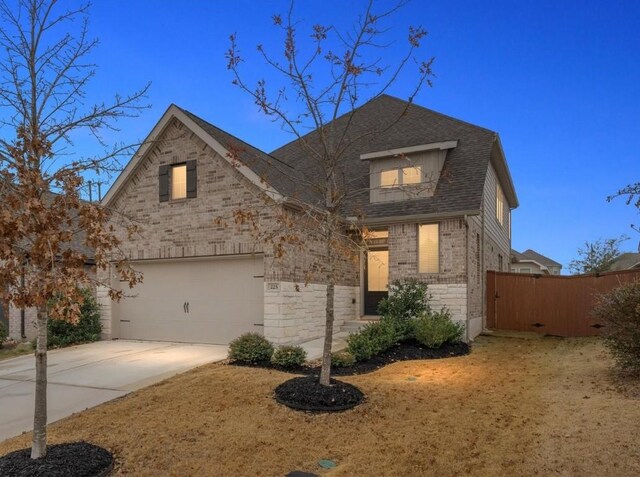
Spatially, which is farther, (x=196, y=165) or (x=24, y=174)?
(x=196, y=165)

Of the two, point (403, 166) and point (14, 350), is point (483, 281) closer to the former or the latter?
point (403, 166)

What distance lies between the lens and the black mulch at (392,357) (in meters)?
9.10

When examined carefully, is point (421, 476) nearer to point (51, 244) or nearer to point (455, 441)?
point (455, 441)

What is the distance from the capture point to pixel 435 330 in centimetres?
1106

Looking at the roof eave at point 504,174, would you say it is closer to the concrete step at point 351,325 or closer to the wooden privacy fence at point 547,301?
the wooden privacy fence at point 547,301

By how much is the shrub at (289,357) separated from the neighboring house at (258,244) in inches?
76.7

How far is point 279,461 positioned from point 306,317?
24.1ft

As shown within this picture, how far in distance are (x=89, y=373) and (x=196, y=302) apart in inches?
151

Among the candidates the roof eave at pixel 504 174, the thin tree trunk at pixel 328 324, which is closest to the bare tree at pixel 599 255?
the roof eave at pixel 504 174

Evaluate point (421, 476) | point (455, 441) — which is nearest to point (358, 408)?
point (455, 441)

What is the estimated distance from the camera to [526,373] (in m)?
8.87

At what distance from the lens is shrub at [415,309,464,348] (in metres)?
11.1

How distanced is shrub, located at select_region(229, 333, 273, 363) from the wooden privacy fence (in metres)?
9.12

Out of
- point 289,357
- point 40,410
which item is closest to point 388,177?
point 289,357
